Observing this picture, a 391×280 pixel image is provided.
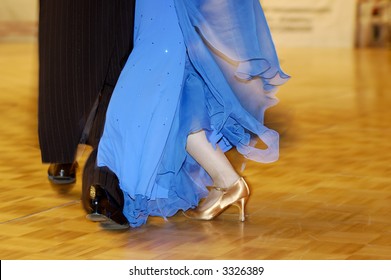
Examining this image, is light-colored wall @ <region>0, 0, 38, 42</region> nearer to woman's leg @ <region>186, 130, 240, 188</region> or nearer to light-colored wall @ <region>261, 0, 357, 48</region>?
light-colored wall @ <region>261, 0, 357, 48</region>

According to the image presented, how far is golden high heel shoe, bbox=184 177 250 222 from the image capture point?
3.07 m

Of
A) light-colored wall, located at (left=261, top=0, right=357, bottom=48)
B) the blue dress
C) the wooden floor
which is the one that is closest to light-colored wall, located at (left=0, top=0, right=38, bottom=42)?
light-colored wall, located at (left=261, top=0, right=357, bottom=48)

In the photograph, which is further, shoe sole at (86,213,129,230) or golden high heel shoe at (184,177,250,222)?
golden high heel shoe at (184,177,250,222)

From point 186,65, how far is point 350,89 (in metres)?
4.71

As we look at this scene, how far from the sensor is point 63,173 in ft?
12.1

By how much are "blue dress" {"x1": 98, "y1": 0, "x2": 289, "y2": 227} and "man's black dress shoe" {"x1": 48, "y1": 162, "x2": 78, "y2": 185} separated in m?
0.69

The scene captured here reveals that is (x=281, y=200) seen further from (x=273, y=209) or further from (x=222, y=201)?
(x=222, y=201)

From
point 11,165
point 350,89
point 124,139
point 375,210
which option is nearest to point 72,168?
point 11,165

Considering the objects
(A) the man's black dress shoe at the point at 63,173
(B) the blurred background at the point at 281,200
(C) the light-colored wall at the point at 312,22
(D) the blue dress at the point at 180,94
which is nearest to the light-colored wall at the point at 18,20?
(C) the light-colored wall at the point at 312,22

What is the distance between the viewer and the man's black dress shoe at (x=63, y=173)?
369 centimetres

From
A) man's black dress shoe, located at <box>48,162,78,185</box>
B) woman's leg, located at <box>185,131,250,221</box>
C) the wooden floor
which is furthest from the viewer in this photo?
man's black dress shoe, located at <box>48,162,78,185</box>

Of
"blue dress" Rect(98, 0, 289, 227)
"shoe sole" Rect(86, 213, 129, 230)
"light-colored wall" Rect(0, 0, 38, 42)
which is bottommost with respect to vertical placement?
"light-colored wall" Rect(0, 0, 38, 42)

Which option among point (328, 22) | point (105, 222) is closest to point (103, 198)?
point (105, 222)

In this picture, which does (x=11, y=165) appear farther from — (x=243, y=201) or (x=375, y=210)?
(x=375, y=210)
